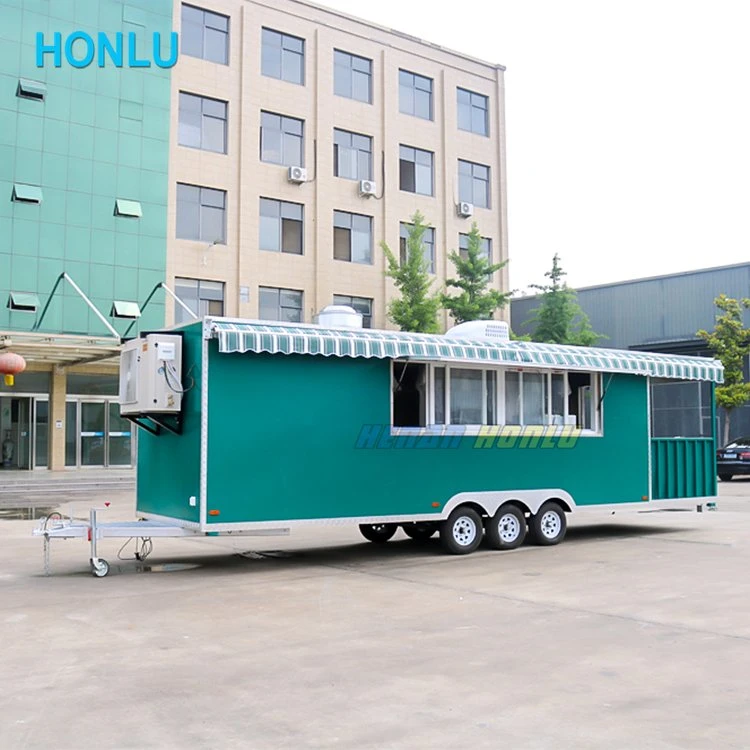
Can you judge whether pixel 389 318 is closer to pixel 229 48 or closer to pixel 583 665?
pixel 229 48

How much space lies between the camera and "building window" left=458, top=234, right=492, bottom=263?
3972cm

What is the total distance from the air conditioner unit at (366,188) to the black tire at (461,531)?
25.0m

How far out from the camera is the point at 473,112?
4122 cm

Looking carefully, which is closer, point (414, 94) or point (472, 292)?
point (472, 292)

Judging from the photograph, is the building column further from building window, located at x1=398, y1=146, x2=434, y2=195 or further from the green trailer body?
the green trailer body

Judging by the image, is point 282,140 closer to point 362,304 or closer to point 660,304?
point 362,304

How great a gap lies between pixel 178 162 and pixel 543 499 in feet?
74.7

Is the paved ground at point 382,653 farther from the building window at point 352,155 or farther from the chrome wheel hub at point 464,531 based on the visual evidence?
the building window at point 352,155

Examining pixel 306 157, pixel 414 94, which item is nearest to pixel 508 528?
pixel 306 157

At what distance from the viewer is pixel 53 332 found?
1166 inches

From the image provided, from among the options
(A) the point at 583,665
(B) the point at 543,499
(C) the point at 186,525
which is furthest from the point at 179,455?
(A) the point at 583,665

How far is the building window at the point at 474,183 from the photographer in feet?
132

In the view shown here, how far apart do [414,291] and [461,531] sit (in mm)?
22141

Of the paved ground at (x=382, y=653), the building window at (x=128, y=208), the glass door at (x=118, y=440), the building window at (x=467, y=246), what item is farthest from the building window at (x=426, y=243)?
the paved ground at (x=382, y=653)
